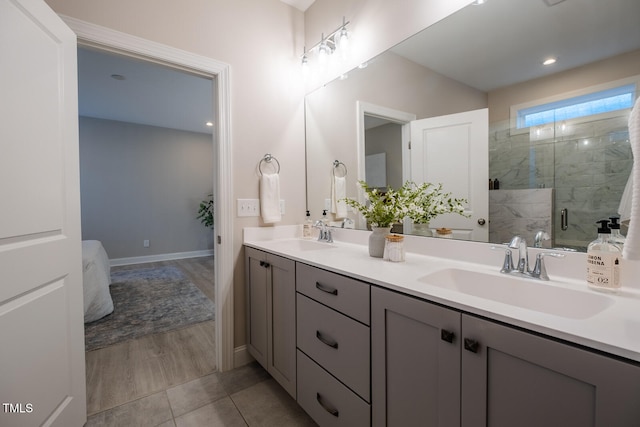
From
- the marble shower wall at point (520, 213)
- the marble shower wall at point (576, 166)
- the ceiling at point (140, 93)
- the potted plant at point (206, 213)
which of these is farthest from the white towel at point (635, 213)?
the potted plant at point (206, 213)

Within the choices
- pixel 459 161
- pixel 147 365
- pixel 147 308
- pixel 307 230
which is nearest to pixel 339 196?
pixel 307 230

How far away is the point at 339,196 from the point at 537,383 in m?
1.57

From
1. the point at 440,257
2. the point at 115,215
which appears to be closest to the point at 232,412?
the point at 440,257

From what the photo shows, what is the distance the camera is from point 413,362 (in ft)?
2.81

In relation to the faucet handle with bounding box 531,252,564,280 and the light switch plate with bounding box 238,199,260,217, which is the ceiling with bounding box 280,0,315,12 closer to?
the light switch plate with bounding box 238,199,260,217

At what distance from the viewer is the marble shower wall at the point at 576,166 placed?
2.96 ft

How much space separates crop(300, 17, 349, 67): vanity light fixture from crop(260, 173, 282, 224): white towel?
95 centimetres

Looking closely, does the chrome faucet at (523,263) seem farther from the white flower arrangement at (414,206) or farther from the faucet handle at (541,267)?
the white flower arrangement at (414,206)

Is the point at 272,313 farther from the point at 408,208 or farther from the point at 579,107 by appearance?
the point at 579,107

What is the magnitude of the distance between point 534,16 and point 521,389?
131 cm

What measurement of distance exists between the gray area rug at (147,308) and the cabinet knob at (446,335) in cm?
246

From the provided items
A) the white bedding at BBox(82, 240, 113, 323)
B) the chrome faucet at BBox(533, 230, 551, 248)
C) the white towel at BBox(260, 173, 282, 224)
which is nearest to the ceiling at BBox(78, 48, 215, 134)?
the white towel at BBox(260, 173, 282, 224)

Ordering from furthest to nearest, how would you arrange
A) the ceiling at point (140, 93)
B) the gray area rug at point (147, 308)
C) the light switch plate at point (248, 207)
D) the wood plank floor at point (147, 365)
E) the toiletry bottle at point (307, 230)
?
the ceiling at point (140, 93) < the gray area rug at point (147, 308) < the toiletry bottle at point (307, 230) < the light switch plate at point (248, 207) < the wood plank floor at point (147, 365)

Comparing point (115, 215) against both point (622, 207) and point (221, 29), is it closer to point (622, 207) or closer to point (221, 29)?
point (221, 29)
